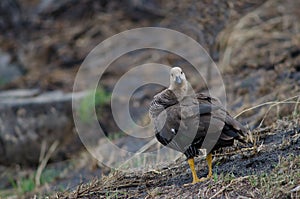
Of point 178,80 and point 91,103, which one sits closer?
point 178,80

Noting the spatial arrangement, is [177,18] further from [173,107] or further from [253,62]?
[173,107]

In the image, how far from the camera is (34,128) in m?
11.5

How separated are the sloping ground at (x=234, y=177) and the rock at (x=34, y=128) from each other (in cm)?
543

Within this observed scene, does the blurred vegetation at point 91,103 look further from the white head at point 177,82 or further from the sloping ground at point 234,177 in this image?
the white head at point 177,82

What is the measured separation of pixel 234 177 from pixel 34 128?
705cm

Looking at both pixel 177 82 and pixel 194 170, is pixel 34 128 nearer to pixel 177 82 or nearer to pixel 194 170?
pixel 177 82

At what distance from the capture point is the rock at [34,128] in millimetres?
11258

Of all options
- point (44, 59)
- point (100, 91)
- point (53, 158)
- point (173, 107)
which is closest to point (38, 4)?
point (44, 59)

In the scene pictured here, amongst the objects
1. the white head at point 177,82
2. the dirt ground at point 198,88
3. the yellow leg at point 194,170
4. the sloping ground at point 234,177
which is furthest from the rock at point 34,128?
the yellow leg at point 194,170

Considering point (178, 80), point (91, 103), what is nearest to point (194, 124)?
point (178, 80)

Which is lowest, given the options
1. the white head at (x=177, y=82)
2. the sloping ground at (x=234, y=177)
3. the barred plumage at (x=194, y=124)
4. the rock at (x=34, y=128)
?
the rock at (x=34, y=128)

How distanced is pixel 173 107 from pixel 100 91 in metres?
6.90

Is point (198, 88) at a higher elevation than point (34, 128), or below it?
higher

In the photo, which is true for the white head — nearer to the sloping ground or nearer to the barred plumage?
the barred plumage
